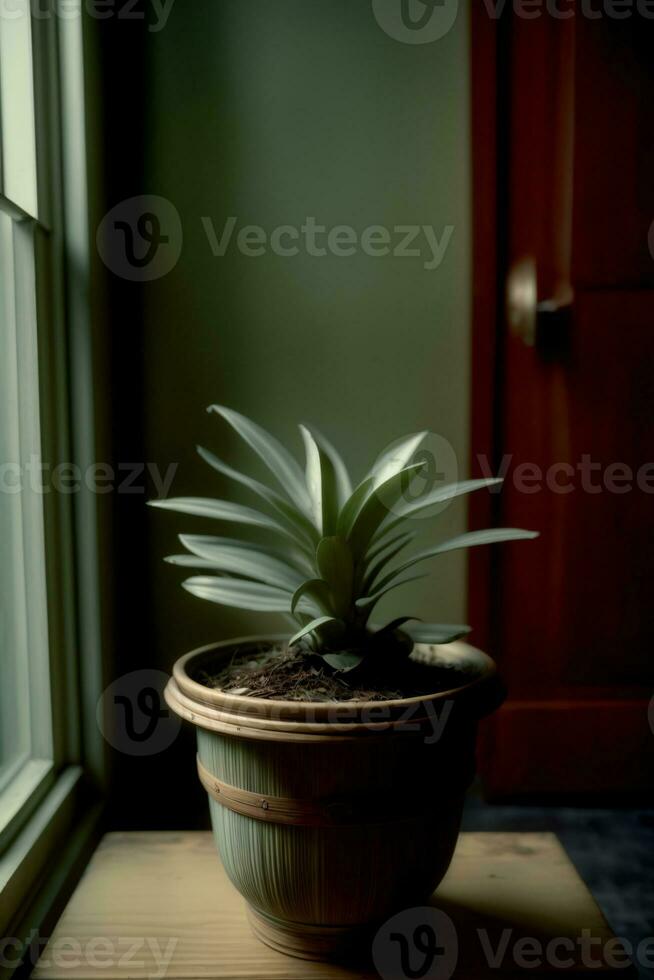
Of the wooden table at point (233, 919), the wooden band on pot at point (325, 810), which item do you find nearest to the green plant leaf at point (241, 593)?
the wooden band on pot at point (325, 810)

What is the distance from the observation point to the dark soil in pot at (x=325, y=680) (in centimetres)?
93

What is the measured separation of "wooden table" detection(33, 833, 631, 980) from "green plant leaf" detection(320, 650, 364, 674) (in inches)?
14.3

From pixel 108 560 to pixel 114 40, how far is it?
91 cm

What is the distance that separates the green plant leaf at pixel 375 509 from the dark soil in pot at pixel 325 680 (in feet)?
0.48

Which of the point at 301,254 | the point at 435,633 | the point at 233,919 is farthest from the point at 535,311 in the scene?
the point at 233,919

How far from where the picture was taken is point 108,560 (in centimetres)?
134

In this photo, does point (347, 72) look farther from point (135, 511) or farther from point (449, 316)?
point (135, 511)

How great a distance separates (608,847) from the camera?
1340 mm

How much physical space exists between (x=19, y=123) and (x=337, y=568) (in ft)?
2.73

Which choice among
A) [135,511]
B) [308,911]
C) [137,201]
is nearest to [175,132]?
[137,201]

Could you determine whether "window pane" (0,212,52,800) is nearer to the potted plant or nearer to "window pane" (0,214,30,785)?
"window pane" (0,214,30,785)

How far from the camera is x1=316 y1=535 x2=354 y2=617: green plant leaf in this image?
3.07 feet

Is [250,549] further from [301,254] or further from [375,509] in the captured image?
[301,254]

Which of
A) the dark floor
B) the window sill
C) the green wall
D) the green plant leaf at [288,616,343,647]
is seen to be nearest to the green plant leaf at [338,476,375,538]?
the green plant leaf at [288,616,343,647]
